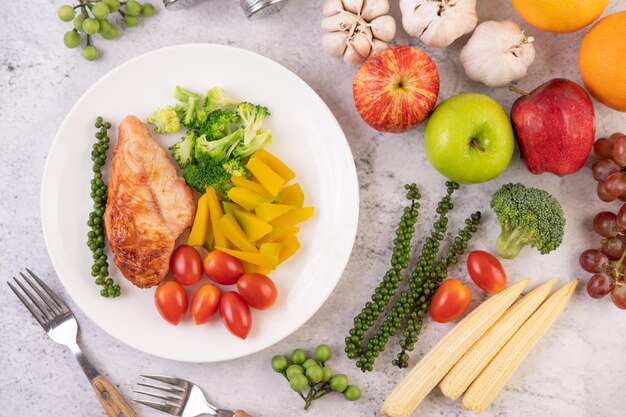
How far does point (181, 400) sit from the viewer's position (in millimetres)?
2740

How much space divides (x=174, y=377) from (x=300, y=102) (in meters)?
1.35

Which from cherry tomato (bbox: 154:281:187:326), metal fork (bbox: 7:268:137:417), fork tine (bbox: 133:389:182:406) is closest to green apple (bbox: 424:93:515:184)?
cherry tomato (bbox: 154:281:187:326)

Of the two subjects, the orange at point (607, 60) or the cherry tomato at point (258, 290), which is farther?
the cherry tomato at point (258, 290)

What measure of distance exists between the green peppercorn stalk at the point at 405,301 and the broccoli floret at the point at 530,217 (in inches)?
8.3

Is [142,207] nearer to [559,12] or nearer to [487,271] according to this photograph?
[487,271]

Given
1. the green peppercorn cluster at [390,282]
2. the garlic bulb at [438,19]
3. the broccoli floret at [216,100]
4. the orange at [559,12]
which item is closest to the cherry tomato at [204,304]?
the green peppercorn cluster at [390,282]

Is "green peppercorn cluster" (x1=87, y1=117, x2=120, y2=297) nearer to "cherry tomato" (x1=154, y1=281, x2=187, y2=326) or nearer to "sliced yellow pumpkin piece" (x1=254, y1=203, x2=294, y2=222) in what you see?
"cherry tomato" (x1=154, y1=281, x2=187, y2=326)

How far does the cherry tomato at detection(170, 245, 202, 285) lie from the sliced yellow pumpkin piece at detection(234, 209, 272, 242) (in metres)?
0.24

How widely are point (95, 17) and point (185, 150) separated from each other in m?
0.70

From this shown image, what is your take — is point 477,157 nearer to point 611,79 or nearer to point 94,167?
point 611,79

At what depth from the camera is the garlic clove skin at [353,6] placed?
2.59 m

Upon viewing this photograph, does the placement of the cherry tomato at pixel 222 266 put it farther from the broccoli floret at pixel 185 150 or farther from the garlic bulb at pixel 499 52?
the garlic bulb at pixel 499 52

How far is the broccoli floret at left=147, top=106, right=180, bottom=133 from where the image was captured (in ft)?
8.69

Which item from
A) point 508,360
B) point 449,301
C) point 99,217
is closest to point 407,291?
point 449,301
